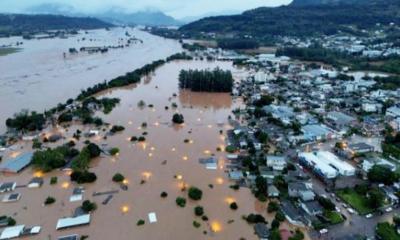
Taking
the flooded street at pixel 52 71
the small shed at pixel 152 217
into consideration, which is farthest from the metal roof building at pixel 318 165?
the flooded street at pixel 52 71

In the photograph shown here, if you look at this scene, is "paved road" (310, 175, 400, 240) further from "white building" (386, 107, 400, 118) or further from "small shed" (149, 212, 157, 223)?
"white building" (386, 107, 400, 118)

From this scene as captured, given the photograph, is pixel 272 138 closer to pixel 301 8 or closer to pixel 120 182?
pixel 120 182

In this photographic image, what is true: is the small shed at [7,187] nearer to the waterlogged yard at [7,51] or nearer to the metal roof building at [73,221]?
the metal roof building at [73,221]

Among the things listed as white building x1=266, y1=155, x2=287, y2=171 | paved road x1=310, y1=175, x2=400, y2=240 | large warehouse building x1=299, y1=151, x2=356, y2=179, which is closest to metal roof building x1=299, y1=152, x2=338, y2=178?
large warehouse building x1=299, y1=151, x2=356, y2=179

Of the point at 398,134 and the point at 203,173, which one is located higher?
the point at 398,134

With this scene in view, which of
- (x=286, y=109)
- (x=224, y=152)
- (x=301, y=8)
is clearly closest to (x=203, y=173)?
(x=224, y=152)

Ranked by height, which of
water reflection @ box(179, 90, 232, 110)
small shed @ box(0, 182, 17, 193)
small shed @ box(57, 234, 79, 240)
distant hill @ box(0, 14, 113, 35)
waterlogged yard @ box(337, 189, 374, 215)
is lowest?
small shed @ box(57, 234, 79, 240)
